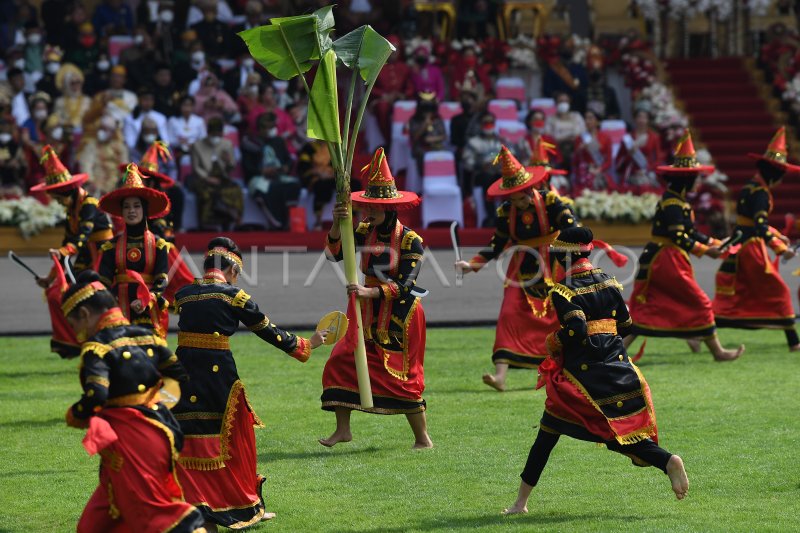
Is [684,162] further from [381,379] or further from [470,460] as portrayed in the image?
[470,460]

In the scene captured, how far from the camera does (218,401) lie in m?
9.12

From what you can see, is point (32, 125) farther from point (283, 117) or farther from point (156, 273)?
point (156, 273)

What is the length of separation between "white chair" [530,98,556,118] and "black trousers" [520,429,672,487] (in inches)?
726

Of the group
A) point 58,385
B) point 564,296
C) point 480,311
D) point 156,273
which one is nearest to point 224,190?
point 480,311

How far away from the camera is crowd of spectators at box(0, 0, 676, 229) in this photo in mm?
25094

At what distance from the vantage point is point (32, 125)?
2562 centimetres

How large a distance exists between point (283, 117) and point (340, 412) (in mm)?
15454

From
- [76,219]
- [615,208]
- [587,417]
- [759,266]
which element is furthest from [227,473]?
[615,208]

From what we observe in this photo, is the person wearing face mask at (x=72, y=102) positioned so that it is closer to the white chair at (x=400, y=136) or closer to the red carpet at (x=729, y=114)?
the white chair at (x=400, y=136)

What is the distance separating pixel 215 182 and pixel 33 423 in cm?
1260

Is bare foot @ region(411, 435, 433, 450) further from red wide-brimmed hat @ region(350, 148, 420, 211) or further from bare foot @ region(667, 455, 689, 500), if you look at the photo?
bare foot @ region(667, 455, 689, 500)

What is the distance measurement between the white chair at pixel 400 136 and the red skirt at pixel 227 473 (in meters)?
17.4

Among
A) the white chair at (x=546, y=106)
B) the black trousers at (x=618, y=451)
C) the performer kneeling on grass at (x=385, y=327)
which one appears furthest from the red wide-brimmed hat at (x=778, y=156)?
the white chair at (x=546, y=106)

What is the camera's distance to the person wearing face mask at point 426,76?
27.4 meters
